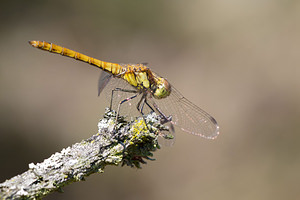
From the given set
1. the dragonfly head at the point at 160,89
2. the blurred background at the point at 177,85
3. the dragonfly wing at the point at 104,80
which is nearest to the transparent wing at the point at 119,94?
the dragonfly wing at the point at 104,80

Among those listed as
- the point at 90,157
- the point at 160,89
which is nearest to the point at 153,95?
the point at 160,89

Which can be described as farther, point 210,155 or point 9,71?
point 9,71

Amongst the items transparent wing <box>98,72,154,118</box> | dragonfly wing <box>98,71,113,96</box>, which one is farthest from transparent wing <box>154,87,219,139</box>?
dragonfly wing <box>98,71,113,96</box>

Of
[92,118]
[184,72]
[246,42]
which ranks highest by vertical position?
[246,42]

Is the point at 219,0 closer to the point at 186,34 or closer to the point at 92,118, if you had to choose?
the point at 186,34

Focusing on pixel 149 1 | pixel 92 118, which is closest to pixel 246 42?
pixel 149 1

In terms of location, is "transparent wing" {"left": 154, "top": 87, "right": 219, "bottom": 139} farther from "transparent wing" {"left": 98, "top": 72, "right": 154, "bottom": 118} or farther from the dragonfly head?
"transparent wing" {"left": 98, "top": 72, "right": 154, "bottom": 118}
